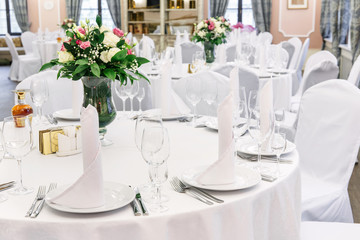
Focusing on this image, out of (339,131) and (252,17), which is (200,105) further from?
(252,17)

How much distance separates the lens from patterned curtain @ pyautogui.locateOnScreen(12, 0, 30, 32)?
13000 millimetres

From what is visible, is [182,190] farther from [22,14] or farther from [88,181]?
[22,14]

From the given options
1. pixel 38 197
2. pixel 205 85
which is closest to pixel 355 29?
pixel 205 85

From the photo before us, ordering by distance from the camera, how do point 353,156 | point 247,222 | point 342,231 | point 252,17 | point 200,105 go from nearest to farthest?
point 247,222, point 342,231, point 353,156, point 200,105, point 252,17

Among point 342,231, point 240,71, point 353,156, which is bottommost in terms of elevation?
point 342,231

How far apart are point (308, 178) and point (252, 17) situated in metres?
10.1

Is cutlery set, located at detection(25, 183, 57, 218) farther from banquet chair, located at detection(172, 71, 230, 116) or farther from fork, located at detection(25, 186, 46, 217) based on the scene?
banquet chair, located at detection(172, 71, 230, 116)

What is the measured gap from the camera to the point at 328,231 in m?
1.96

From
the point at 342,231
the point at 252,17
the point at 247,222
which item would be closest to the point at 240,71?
the point at 342,231

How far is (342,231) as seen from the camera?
1951 mm

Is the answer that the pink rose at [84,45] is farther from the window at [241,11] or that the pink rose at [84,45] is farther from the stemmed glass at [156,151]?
the window at [241,11]

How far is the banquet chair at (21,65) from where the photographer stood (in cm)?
998

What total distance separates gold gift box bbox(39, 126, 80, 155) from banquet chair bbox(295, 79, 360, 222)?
116cm

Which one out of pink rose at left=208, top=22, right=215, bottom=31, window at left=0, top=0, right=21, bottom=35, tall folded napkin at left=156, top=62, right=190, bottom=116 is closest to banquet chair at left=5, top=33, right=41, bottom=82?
Answer: window at left=0, top=0, right=21, bottom=35
